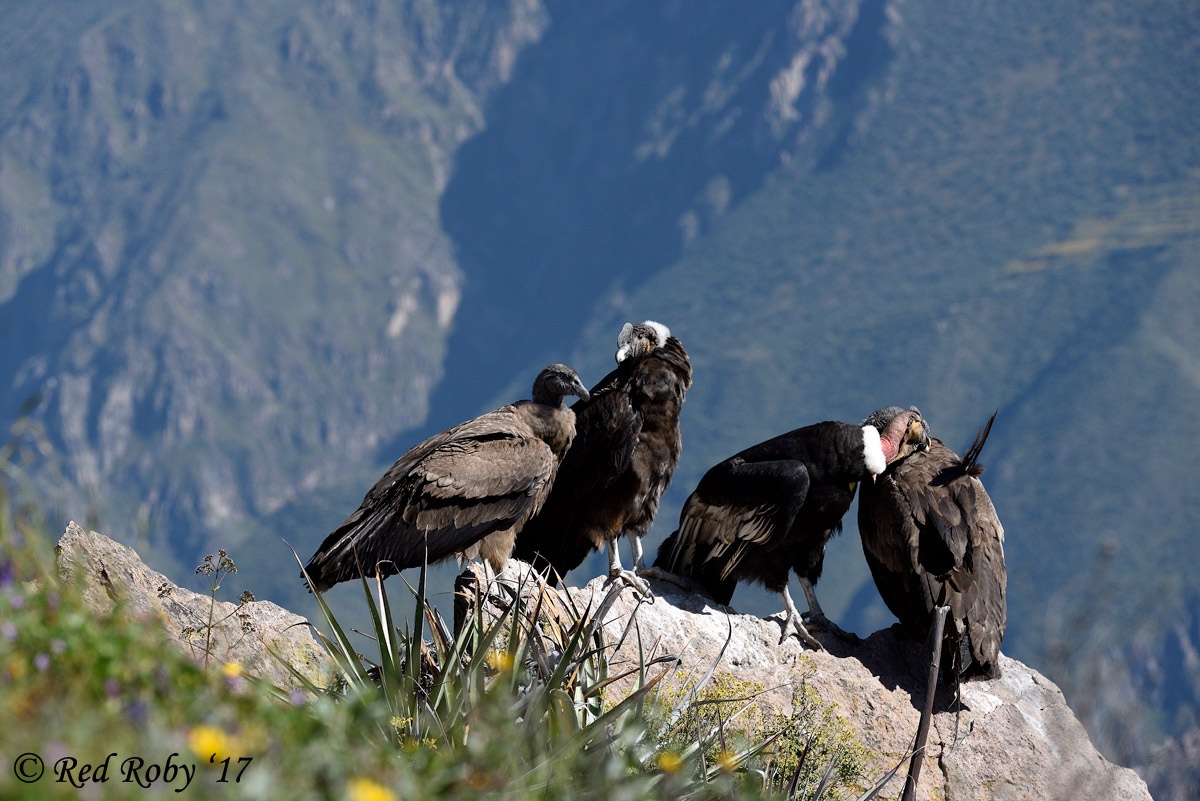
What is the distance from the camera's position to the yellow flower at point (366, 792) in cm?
253

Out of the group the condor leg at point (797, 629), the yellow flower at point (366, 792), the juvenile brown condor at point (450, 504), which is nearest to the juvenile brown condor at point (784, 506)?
the condor leg at point (797, 629)

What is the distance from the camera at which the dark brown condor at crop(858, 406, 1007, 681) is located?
7.85 metres

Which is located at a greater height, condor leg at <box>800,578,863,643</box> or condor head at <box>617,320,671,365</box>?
condor head at <box>617,320,671,365</box>

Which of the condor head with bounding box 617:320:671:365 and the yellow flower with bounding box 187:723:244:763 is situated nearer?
the yellow flower with bounding box 187:723:244:763

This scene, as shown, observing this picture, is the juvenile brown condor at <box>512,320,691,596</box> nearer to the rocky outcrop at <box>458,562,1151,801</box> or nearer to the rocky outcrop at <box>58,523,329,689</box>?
the rocky outcrop at <box>458,562,1151,801</box>

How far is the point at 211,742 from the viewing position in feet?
8.42

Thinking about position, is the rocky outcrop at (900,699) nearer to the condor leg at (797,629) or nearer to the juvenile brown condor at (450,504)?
the condor leg at (797,629)

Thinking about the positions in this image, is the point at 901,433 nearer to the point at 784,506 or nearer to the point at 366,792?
the point at 784,506

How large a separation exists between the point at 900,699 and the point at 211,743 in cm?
636

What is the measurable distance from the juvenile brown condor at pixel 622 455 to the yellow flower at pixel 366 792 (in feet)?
19.6

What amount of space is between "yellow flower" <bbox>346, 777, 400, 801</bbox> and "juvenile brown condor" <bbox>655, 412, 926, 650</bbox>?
5870mm

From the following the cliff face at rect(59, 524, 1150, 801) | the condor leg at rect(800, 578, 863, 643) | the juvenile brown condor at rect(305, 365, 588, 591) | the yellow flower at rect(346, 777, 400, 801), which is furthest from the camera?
the condor leg at rect(800, 578, 863, 643)

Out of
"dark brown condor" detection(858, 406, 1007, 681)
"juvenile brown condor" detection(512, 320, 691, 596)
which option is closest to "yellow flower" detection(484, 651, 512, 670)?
"juvenile brown condor" detection(512, 320, 691, 596)

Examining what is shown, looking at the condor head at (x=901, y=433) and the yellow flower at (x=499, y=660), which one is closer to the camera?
the yellow flower at (x=499, y=660)
